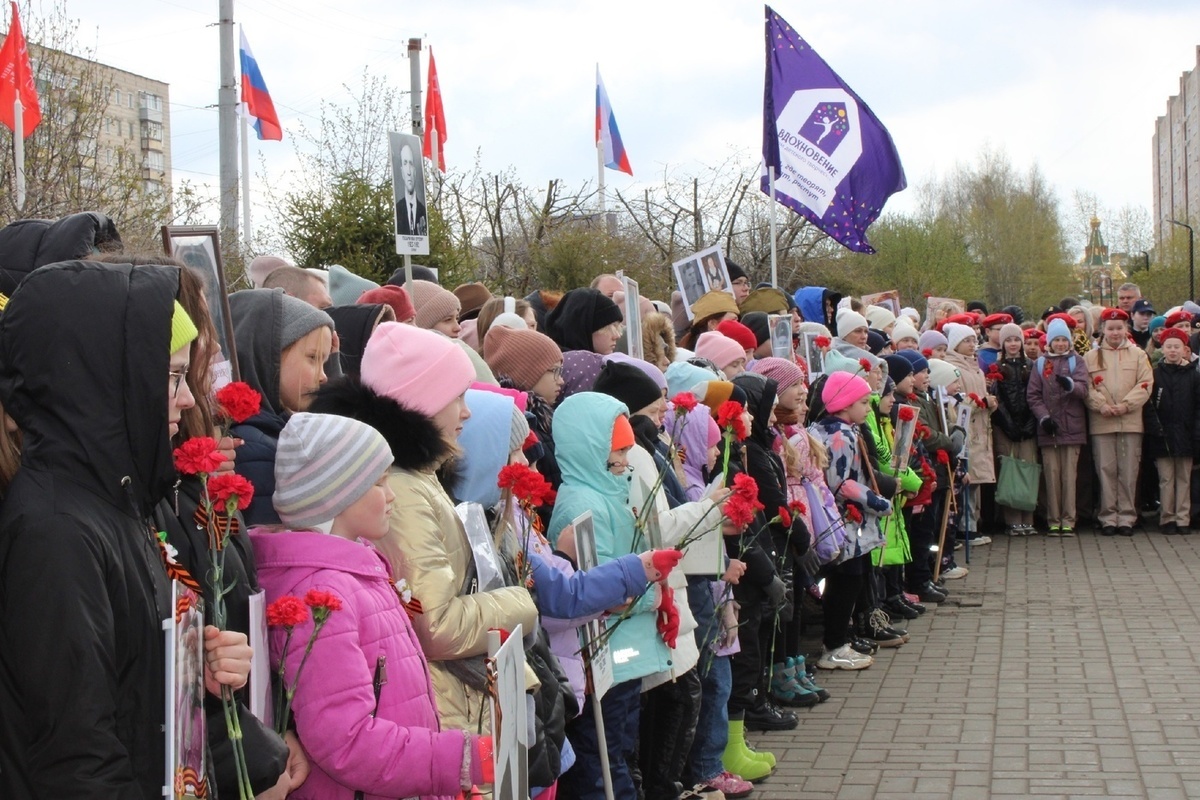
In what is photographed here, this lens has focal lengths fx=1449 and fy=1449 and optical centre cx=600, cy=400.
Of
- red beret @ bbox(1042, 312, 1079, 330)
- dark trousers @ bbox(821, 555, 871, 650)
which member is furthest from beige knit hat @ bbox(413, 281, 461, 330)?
red beret @ bbox(1042, 312, 1079, 330)

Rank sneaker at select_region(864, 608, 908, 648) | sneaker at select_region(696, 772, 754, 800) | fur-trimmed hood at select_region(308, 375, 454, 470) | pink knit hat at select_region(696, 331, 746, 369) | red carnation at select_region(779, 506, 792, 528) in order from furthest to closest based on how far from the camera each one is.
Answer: sneaker at select_region(864, 608, 908, 648)
pink knit hat at select_region(696, 331, 746, 369)
red carnation at select_region(779, 506, 792, 528)
sneaker at select_region(696, 772, 754, 800)
fur-trimmed hood at select_region(308, 375, 454, 470)

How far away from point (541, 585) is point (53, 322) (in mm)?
2334

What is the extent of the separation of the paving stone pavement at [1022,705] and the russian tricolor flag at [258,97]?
1553 cm

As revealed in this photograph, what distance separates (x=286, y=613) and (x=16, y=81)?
11710mm

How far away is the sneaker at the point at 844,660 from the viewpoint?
9.37m

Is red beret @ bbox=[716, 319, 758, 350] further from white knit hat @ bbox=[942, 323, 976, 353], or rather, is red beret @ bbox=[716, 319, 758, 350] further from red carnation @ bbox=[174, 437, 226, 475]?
red carnation @ bbox=[174, 437, 226, 475]

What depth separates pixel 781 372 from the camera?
855 cm

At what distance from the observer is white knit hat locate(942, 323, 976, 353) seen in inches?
588

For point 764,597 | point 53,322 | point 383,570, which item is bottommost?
point 764,597

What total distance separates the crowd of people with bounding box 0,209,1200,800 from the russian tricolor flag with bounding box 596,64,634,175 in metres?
15.9

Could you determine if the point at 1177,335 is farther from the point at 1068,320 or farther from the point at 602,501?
the point at 602,501

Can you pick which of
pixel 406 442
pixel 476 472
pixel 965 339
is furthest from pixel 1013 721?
pixel 965 339

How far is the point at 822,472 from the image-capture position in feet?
28.8

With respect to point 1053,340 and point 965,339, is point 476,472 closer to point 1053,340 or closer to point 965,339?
point 965,339
